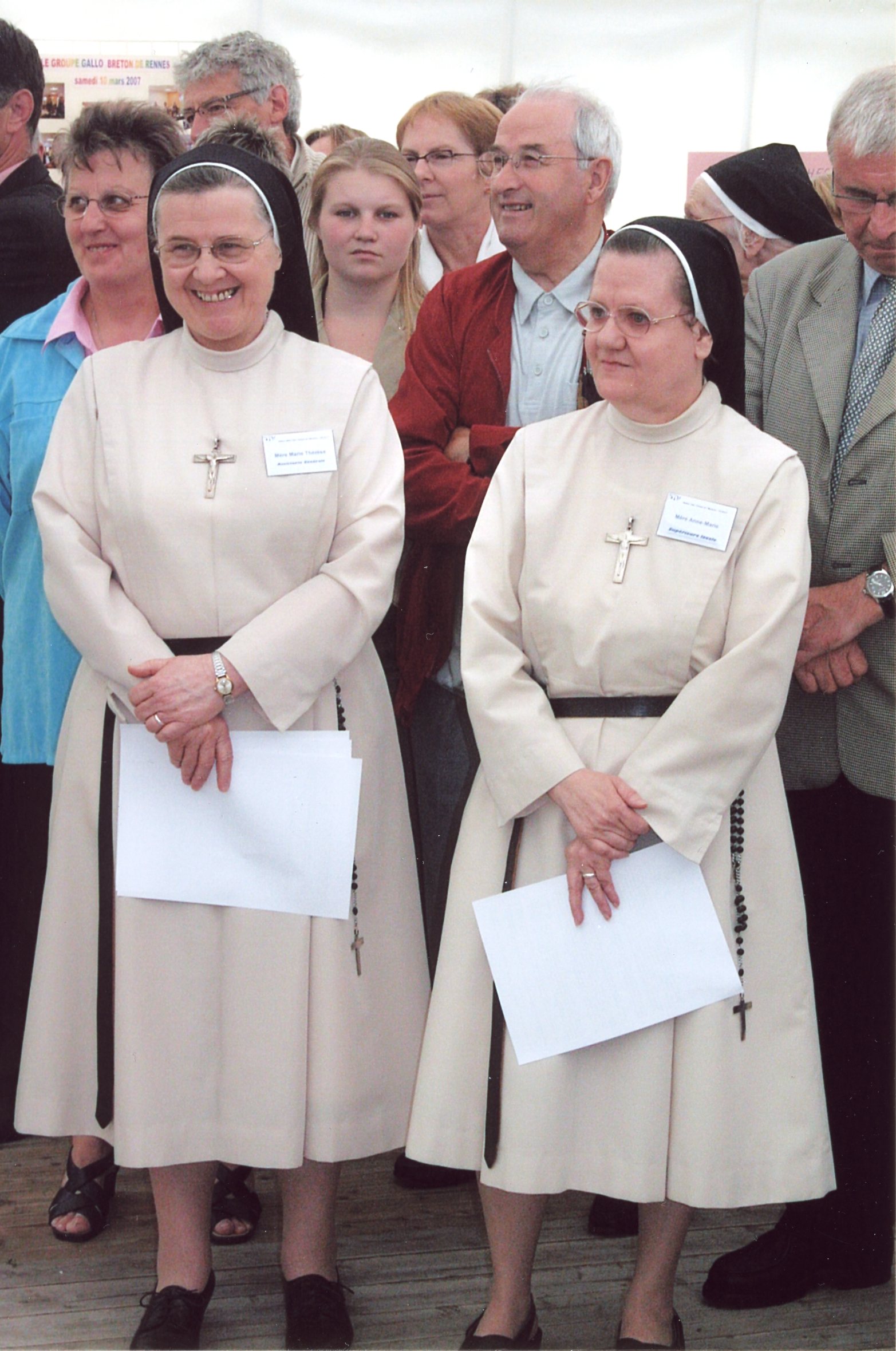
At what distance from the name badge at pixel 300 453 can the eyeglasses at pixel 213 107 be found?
1874 mm

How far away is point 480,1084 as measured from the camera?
271 centimetres

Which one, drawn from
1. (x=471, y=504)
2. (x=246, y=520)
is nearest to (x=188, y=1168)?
(x=246, y=520)

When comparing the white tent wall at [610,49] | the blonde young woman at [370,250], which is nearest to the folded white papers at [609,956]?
the blonde young woman at [370,250]

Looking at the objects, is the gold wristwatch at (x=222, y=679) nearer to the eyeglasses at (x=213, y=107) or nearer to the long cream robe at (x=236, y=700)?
the long cream robe at (x=236, y=700)

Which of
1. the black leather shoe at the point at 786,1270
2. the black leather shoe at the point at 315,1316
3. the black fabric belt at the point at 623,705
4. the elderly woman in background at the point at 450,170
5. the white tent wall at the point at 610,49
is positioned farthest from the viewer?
the elderly woman in background at the point at 450,170

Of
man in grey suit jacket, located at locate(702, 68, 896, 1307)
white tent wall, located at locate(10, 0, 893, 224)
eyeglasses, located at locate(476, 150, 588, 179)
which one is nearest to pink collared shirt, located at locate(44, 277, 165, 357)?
white tent wall, located at locate(10, 0, 893, 224)

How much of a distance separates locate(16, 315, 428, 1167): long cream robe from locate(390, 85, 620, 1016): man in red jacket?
0.32m

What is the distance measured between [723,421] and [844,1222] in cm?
184

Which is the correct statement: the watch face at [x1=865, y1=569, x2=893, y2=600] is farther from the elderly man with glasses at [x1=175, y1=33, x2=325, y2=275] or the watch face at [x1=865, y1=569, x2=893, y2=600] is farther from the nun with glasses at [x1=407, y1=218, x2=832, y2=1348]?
the elderly man with glasses at [x1=175, y1=33, x2=325, y2=275]

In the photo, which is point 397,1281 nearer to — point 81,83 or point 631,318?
point 631,318

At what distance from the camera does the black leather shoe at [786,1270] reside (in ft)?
10.2

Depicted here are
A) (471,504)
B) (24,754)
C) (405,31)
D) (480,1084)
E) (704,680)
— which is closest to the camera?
(704,680)

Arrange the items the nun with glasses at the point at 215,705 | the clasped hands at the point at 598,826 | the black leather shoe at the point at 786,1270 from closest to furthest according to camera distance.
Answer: the clasped hands at the point at 598,826 < the nun with glasses at the point at 215,705 < the black leather shoe at the point at 786,1270

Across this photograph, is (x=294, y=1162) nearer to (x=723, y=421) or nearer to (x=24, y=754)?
(x=24, y=754)
